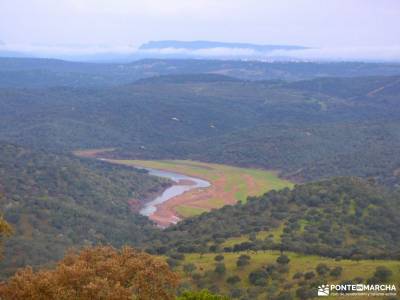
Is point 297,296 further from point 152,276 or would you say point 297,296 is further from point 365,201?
point 365,201

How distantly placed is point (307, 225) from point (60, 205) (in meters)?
33.0

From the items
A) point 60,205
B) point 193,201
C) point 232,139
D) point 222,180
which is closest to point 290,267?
point 60,205

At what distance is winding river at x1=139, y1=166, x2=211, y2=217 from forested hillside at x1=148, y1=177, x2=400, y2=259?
2826 centimetres

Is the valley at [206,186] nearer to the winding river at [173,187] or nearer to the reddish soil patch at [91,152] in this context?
the winding river at [173,187]

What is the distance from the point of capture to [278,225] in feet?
199

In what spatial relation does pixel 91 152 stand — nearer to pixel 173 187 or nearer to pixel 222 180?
pixel 222 180

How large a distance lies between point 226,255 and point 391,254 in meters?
12.8

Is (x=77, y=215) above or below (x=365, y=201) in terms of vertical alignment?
below

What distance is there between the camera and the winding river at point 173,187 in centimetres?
9904

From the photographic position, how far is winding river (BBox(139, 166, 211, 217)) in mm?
99037

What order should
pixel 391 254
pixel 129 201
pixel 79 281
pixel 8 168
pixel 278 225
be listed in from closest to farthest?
pixel 79 281
pixel 391 254
pixel 278 225
pixel 8 168
pixel 129 201

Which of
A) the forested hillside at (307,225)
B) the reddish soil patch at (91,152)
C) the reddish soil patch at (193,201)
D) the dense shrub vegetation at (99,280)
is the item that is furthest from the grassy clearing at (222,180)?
the dense shrub vegetation at (99,280)

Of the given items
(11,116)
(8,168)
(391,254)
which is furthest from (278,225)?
(11,116)

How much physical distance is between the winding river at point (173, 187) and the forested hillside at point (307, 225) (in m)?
28.3
